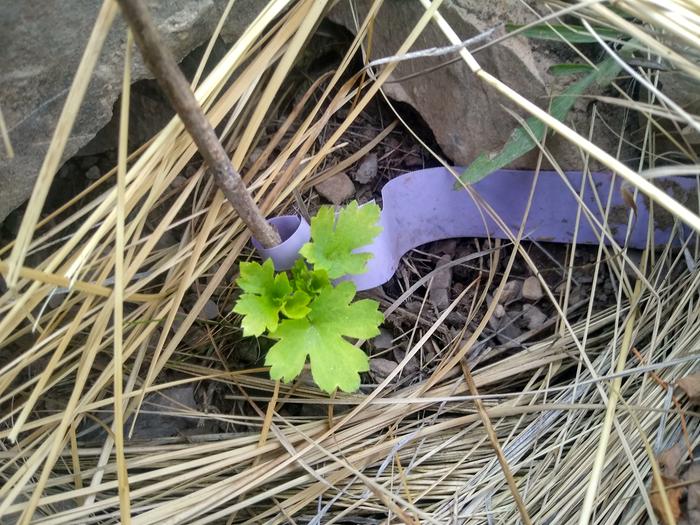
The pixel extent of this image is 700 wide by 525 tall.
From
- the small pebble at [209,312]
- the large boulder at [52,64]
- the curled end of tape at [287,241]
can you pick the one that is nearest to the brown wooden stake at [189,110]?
the curled end of tape at [287,241]

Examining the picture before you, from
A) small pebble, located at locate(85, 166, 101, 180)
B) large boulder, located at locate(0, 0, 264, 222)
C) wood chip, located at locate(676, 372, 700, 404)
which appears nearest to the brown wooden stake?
large boulder, located at locate(0, 0, 264, 222)

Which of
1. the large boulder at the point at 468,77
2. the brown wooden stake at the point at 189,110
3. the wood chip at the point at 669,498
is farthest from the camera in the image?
the large boulder at the point at 468,77

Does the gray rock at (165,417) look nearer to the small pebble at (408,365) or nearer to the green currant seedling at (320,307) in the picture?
the green currant seedling at (320,307)

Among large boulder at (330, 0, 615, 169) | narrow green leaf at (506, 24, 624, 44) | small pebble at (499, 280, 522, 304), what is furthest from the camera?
small pebble at (499, 280, 522, 304)

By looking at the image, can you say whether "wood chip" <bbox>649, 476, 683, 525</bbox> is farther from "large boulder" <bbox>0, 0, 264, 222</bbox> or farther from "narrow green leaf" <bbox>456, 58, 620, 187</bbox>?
"large boulder" <bbox>0, 0, 264, 222</bbox>

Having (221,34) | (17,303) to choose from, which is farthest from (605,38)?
(17,303)

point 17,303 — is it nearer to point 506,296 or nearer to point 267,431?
point 267,431
